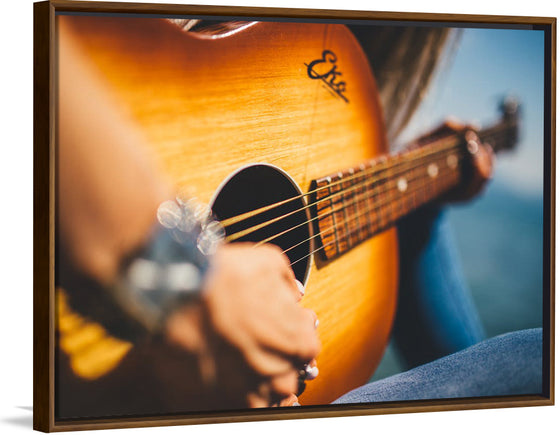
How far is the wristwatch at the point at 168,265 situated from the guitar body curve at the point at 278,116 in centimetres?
8

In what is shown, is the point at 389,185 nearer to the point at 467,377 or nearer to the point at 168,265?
the point at 467,377

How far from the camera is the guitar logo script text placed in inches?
115

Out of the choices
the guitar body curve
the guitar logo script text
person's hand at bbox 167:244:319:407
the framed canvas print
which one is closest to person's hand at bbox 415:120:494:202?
the framed canvas print

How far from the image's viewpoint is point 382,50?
3039mm

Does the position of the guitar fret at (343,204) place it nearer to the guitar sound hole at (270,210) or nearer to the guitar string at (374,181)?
the guitar string at (374,181)

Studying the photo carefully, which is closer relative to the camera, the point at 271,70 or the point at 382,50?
the point at 271,70

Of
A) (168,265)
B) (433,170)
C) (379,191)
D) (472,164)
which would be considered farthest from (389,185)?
(168,265)

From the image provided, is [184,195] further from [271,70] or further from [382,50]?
[382,50]

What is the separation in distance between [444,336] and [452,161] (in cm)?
59

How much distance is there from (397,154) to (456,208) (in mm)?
280

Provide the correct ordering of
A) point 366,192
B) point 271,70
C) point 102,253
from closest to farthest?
point 102,253 → point 271,70 → point 366,192

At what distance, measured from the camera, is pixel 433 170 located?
10.5ft

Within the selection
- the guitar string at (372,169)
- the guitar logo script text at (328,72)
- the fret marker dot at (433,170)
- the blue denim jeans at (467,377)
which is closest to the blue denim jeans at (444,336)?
the blue denim jeans at (467,377)

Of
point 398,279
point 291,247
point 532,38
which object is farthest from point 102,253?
point 532,38
